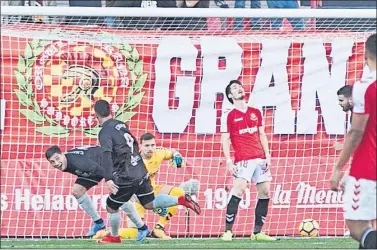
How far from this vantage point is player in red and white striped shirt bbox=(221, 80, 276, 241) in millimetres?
12492

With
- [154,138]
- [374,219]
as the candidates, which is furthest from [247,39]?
[374,219]

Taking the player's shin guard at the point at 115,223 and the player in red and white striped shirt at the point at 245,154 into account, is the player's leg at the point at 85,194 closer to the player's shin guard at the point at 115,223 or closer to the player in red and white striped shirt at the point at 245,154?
the player's shin guard at the point at 115,223

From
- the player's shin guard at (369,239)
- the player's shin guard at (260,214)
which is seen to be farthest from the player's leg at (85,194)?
the player's shin guard at (369,239)

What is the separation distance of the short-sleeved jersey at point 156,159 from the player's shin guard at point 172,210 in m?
0.34

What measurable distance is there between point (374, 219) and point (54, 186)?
241 inches

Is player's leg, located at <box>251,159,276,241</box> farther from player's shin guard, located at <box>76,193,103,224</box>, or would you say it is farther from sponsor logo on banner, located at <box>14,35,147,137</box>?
player's shin guard, located at <box>76,193,103,224</box>

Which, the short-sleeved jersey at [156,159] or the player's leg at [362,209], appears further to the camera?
the short-sleeved jersey at [156,159]

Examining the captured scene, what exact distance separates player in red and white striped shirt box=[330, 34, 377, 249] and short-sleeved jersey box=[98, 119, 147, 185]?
180 inches

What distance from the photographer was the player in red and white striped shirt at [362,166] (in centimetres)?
746

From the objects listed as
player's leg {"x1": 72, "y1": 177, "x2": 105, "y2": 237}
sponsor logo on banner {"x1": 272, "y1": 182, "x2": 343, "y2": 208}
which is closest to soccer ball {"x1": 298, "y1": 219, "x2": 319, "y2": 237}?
sponsor logo on banner {"x1": 272, "y1": 182, "x2": 343, "y2": 208}

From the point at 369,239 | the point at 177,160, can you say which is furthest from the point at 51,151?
the point at 369,239

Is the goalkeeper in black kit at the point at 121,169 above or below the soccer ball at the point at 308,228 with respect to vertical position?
above

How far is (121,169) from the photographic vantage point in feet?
39.9

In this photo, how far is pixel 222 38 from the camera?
13258mm
